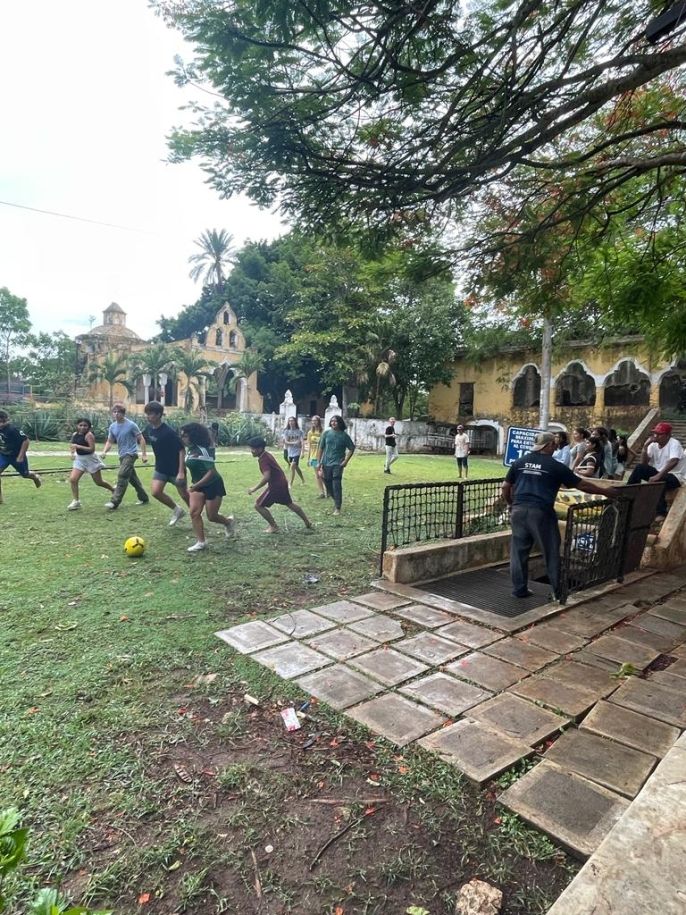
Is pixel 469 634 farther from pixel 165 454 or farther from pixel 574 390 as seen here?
pixel 574 390

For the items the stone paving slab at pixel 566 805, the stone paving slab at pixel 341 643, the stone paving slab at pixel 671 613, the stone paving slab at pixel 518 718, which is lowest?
the stone paving slab at pixel 671 613

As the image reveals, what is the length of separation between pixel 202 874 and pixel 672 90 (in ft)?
27.3

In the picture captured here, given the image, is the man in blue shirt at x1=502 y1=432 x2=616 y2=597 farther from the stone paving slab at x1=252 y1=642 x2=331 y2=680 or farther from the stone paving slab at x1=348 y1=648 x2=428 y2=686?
the stone paving slab at x1=252 y1=642 x2=331 y2=680

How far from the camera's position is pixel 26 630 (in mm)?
3906

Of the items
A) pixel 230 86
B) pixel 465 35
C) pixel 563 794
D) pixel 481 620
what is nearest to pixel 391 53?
pixel 465 35

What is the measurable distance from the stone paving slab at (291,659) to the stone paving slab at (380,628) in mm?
531

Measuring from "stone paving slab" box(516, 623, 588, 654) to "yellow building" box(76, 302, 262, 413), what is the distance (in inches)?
1023

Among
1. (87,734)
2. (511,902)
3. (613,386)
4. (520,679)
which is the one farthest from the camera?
(613,386)

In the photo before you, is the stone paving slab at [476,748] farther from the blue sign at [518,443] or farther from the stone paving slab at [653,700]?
the blue sign at [518,443]

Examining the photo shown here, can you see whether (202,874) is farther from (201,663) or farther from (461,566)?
(461,566)

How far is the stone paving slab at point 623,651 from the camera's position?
3730 millimetres

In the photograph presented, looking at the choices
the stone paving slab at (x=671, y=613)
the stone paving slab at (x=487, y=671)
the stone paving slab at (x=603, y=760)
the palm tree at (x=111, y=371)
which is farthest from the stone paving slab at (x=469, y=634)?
the palm tree at (x=111, y=371)

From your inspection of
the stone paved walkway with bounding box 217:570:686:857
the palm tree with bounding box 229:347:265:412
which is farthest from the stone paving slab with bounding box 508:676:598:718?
the palm tree with bounding box 229:347:265:412

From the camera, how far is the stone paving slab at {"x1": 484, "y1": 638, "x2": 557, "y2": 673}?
363 cm
